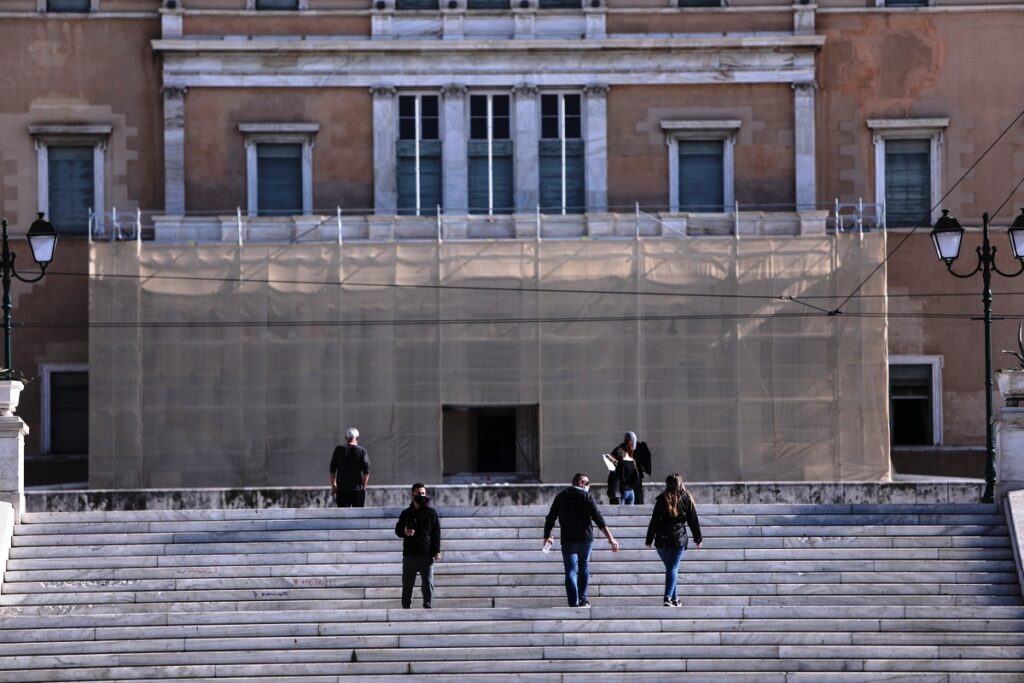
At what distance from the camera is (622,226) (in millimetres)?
42938

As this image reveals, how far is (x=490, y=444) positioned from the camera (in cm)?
4362

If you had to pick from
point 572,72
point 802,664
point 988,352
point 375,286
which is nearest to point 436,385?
point 375,286

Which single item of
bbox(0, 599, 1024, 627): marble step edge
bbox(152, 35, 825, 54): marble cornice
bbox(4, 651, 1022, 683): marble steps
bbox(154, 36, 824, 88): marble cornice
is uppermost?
bbox(152, 35, 825, 54): marble cornice

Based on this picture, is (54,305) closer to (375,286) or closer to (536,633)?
(375,286)

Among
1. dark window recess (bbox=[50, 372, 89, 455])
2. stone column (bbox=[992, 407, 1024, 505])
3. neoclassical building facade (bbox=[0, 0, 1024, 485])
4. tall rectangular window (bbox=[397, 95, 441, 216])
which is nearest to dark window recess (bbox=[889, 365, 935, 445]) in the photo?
neoclassical building facade (bbox=[0, 0, 1024, 485])

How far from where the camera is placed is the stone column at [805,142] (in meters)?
44.4

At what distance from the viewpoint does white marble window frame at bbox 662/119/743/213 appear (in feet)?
146

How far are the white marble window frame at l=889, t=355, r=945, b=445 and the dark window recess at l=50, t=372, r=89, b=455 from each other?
45.6 feet

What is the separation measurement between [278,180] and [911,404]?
11642mm

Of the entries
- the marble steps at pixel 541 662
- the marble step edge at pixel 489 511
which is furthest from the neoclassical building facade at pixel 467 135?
the marble steps at pixel 541 662

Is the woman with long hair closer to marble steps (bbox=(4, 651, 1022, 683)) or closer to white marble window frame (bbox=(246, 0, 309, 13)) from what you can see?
marble steps (bbox=(4, 651, 1022, 683))

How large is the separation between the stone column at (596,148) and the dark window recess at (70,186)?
340 inches

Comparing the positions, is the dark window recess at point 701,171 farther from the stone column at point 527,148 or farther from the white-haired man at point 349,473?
the white-haired man at point 349,473

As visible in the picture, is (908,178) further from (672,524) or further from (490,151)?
(672,524)
